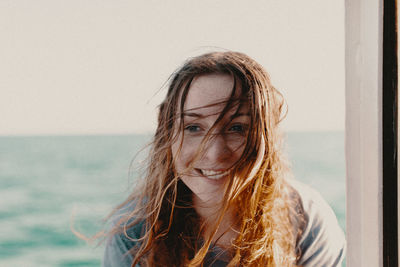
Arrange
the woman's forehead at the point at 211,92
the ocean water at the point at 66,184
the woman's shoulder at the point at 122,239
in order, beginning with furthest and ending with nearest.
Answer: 1. the ocean water at the point at 66,184
2. the woman's shoulder at the point at 122,239
3. the woman's forehead at the point at 211,92

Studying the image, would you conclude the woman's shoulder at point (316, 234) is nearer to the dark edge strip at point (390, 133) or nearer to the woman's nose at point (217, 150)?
the woman's nose at point (217, 150)

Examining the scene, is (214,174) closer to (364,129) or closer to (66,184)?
(364,129)

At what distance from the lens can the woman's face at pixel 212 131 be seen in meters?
1.06

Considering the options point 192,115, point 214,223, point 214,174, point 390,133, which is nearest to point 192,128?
point 192,115

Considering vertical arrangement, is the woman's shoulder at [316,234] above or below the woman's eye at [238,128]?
below

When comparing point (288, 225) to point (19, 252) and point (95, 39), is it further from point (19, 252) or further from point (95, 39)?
point (95, 39)

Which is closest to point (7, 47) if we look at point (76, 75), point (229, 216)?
point (76, 75)

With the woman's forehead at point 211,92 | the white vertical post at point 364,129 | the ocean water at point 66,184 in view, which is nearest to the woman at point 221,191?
the woman's forehead at point 211,92

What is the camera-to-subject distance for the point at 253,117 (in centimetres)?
108

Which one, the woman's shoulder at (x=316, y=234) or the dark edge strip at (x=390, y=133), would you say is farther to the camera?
the woman's shoulder at (x=316, y=234)

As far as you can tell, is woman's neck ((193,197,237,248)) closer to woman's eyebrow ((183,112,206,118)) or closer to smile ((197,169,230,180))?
smile ((197,169,230,180))

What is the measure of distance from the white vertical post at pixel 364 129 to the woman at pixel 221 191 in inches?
16.0

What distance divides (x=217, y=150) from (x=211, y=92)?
0.52ft

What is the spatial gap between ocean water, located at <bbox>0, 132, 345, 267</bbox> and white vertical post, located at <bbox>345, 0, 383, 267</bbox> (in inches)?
257
